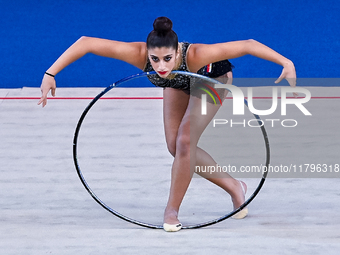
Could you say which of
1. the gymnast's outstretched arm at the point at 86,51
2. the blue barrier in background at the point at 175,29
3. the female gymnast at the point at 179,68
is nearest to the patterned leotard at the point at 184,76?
the female gymnast at the point at 179,68

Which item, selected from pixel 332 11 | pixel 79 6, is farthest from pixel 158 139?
pixel 332 11

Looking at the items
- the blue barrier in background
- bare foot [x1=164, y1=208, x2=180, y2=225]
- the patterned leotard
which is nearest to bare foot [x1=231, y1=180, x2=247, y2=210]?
bare foot [x1=164, y1=208, x2=180, y2=225]

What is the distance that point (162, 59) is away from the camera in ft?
6.28

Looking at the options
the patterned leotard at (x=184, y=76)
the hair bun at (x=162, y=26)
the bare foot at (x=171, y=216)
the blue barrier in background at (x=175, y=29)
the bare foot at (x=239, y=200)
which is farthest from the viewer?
the blue barrier in background at (x=175, y=29)

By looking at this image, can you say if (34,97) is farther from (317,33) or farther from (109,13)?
(317,33)

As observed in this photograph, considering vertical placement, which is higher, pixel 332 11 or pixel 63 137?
pixel 332 11

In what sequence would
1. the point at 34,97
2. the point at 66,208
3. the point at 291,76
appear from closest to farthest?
the point at 291,76 → the point at 66,208 → the point at 34,97

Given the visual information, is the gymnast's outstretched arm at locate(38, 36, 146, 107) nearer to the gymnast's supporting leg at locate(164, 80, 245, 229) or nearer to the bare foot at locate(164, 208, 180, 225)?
the gymnast's supporting leg at locate(164, 80, 245, 229)

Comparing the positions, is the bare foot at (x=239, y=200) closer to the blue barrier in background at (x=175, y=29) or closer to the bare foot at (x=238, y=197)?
the bare foot at (x=238, y=197)

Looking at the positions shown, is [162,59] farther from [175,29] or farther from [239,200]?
[175,29]

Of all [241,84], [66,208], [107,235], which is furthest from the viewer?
[241,84]

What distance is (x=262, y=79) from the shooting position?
15.1 ft

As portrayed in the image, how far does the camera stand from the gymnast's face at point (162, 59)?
6.25ft

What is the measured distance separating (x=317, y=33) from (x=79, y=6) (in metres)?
2.00
